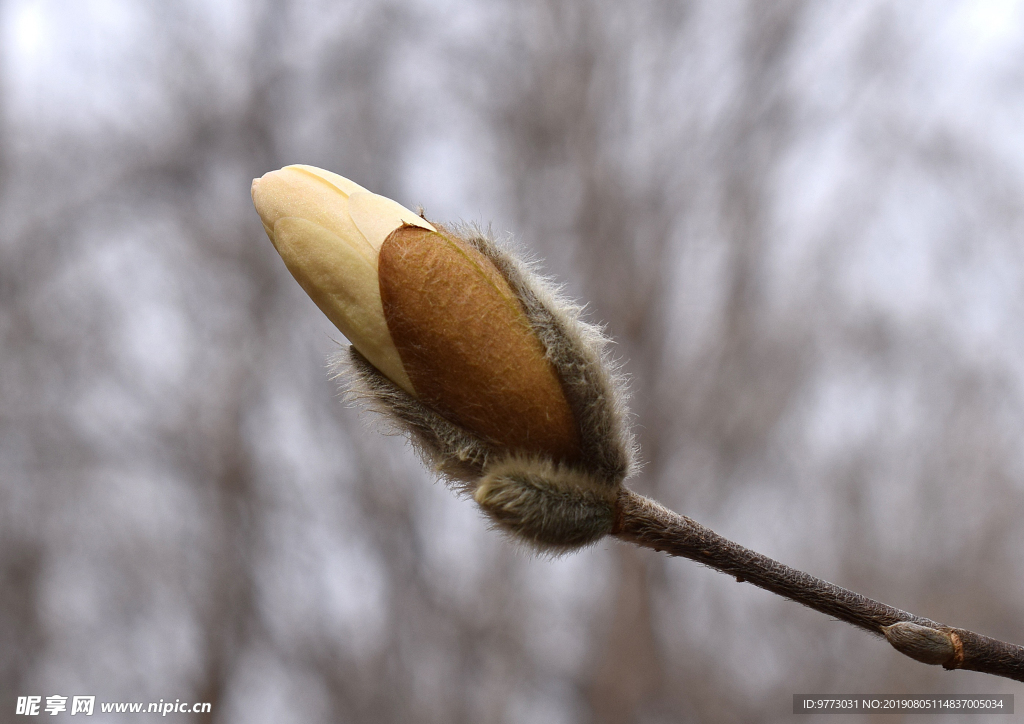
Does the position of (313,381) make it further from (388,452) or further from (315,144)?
(315,144)

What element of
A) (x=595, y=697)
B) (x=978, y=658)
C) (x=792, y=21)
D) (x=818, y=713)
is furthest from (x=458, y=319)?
(x=792, y=21)

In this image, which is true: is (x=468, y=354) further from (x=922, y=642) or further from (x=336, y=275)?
(x=922, y=642)

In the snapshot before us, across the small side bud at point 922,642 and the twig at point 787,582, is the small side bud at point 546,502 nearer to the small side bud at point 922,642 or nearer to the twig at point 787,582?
the twig at point 787,582

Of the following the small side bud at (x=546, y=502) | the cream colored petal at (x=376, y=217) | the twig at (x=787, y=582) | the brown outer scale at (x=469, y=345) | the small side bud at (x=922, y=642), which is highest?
the cream colored petal at (x=376, y=217)

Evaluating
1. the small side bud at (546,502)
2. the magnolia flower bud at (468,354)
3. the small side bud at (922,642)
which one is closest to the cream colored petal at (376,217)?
the magnolia flower bud at (468,354)

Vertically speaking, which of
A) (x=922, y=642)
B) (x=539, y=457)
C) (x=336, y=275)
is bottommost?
(x=922, y=642)

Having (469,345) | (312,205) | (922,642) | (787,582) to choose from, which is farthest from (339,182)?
(922,642)

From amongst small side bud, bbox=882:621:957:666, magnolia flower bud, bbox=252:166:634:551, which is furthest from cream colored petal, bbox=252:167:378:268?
small side bud, bbox=882:621:957:666
